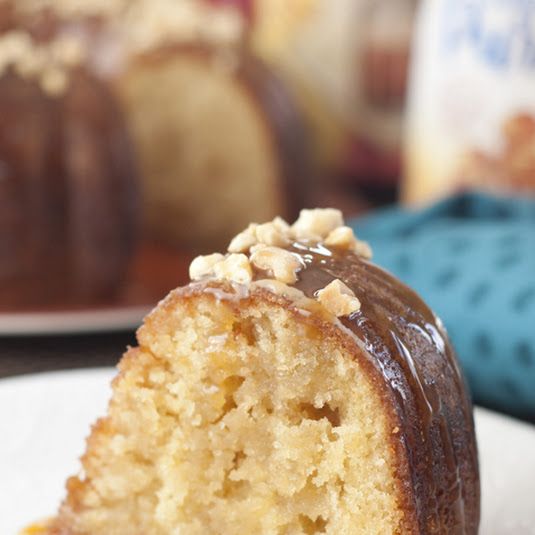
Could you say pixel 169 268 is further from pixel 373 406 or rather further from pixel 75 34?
pixel 373 406

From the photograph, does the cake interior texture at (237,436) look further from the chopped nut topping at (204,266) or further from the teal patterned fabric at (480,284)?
the teal patterned fabric at (480,284)

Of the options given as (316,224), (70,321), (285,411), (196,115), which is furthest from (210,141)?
(285,411)

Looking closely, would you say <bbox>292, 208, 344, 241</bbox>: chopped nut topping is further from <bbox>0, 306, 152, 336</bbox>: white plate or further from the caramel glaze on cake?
the caramel glaze on cake

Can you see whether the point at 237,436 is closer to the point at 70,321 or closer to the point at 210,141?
the point at 70,321

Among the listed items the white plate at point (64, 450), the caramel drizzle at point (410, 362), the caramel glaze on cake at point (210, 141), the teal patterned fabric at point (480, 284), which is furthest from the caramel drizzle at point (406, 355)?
the caramel glaze on cake at point (210, 141)

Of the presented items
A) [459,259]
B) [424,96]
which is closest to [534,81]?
[424,96]
